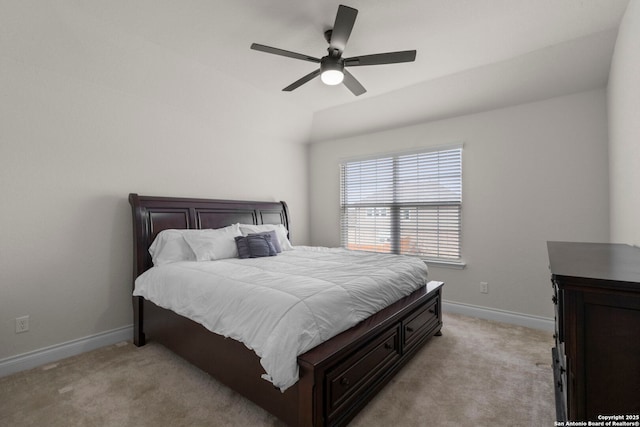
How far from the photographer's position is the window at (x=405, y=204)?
386 cm

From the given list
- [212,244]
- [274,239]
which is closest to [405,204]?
[274,239]

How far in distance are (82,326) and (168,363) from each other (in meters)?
0.96

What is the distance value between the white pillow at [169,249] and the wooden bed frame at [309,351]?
9 cm

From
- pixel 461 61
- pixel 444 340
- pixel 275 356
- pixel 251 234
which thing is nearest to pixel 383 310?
pixel 275 356

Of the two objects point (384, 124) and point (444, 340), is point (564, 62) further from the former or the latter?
point (444, 340)

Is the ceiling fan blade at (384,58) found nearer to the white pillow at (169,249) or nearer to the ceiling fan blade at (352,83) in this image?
the ceiling fan blade at (352,83)

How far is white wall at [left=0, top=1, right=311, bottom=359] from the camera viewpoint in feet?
7.75

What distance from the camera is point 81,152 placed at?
9.00 ft

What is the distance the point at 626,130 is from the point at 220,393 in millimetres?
3444

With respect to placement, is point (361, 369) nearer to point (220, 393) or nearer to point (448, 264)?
point (220, 393)

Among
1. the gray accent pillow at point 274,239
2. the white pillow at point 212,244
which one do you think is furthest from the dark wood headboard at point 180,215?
the gray accent pillow at point 274,239

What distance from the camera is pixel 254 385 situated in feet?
5.97

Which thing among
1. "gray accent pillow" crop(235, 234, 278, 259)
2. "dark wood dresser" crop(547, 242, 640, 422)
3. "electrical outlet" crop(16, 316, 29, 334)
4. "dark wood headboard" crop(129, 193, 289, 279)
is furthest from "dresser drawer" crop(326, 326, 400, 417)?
"electrical outlet" crop(16, 316, 29, 334)

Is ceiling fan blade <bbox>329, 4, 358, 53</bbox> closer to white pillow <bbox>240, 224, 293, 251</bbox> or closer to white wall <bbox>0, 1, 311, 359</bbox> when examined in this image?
white wall <bbox>0, 1, 311, 359</bbox>
